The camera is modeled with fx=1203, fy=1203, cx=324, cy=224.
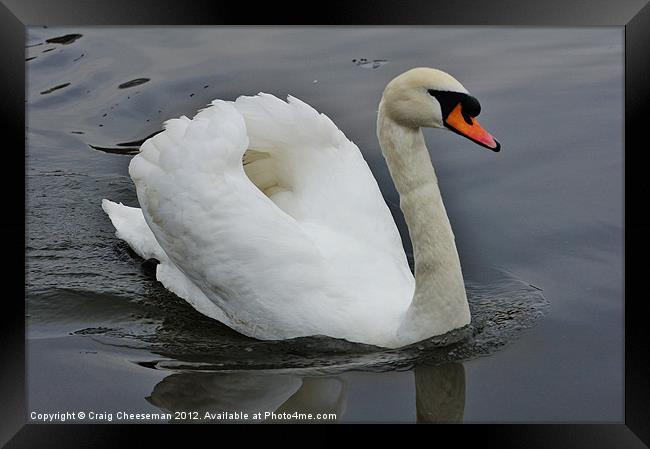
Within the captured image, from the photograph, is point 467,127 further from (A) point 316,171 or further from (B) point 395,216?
(B) point 395,216

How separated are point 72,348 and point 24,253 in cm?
130

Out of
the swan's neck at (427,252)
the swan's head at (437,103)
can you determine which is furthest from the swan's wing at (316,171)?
the swan's head at (437,103)

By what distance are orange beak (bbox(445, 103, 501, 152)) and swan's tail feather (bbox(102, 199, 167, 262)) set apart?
2.00 metres

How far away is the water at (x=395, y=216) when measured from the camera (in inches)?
199

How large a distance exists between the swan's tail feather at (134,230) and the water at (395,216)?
110 millimetres

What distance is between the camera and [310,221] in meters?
5.88

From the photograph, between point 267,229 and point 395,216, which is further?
point 395,216

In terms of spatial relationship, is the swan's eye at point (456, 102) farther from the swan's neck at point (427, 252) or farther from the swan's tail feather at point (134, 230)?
the swan's tail feather at point (134, 230)

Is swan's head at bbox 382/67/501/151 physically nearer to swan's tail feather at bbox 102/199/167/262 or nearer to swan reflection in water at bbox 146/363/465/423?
swan reflection in water at bbox 146/363/465/423

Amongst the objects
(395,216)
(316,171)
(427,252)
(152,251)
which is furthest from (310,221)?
(395,216)

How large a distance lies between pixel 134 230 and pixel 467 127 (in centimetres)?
239

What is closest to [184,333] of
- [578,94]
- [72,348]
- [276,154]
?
[72,348]

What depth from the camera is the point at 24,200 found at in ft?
14.4

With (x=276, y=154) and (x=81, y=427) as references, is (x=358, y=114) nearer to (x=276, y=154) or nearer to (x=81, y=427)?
(x=276, y=154)
